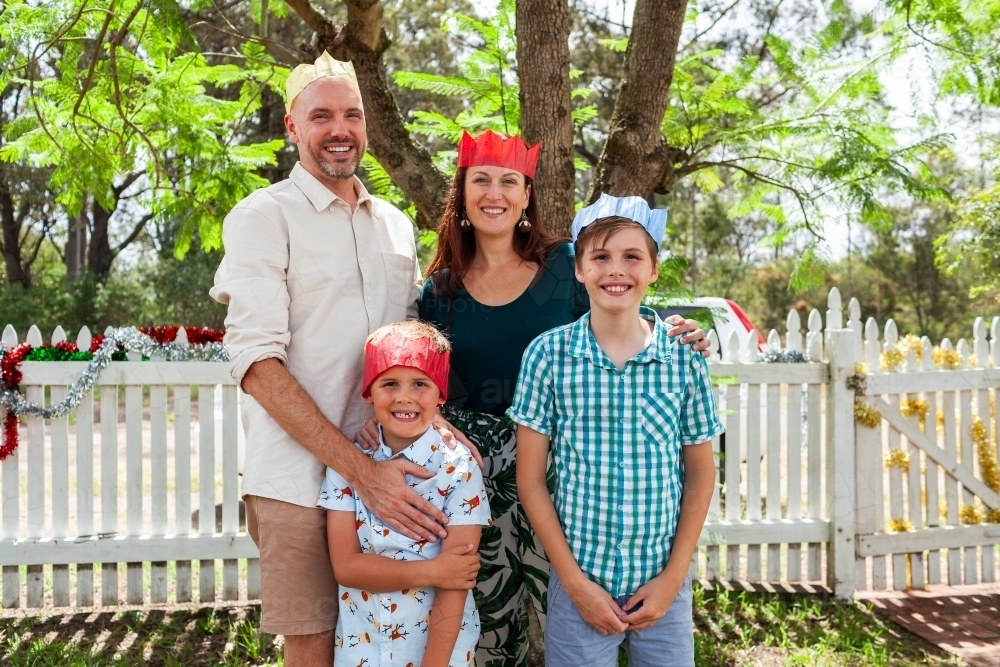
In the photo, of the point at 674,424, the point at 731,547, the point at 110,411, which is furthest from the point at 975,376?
the point at 110,411

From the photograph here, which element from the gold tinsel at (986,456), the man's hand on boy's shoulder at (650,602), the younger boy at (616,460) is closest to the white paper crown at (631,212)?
the younger boy at (616,460)

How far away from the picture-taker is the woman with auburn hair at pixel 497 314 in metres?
2.58

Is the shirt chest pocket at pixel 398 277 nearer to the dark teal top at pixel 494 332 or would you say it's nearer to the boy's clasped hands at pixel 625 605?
A: the dark teal top at pixel 494 332

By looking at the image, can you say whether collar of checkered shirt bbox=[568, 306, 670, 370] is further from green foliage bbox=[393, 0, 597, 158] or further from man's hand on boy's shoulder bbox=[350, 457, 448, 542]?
green foliage bbox=[393, 0, 597, 158]

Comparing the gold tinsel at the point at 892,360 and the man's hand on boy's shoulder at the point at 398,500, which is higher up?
the gold tinsel at the point at 892,360

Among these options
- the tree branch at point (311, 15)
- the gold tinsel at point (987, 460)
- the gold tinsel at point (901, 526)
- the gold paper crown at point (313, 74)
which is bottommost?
the gold tinsel at point (901, 526)

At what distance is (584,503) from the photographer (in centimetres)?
224

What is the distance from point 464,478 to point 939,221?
99.7 feet

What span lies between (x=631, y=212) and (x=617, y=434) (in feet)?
2.01

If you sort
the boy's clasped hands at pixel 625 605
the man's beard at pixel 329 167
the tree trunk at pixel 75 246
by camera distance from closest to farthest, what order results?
1. the boy's clasped hands at pixel 625 605
2. the man's beard at pixel 329 167
3. the tree trunk at pixel 75 246

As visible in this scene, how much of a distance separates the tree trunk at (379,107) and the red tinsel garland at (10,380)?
7.81 ft

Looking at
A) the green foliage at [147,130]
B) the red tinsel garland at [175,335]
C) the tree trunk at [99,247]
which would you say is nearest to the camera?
the green foliage at [147,130]

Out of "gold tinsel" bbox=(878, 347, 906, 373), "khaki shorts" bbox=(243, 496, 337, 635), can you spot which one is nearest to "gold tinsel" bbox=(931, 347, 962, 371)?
"gold tinsel" bbox=(878, 347, 906, 373)

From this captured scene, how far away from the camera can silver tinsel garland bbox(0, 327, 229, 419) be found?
4547 millimetres
